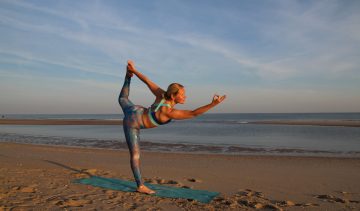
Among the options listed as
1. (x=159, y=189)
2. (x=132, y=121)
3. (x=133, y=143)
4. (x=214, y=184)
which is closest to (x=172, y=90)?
(x=132, y=121)

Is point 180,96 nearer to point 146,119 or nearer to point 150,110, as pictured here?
point 150,110

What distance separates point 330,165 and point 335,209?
19.5 feet

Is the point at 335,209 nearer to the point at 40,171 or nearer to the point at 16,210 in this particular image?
the point at 16,210

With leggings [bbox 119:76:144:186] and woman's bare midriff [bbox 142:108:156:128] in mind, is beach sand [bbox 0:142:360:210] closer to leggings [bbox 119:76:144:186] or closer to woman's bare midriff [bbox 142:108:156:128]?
leggings [bbox 119:76:144:186]

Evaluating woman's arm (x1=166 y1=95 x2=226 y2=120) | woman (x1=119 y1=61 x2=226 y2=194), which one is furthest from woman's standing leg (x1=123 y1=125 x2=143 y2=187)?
woman's arm (x1=166 y1=95 x2=226 y2=120)

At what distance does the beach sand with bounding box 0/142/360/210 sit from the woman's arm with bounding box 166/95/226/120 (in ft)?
5.18

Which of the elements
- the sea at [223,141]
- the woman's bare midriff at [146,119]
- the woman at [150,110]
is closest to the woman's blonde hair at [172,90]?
the woman at [150,110]

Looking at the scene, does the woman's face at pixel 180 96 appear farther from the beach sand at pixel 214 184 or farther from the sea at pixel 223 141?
the sea at pixel 223 141

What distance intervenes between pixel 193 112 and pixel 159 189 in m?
2.33

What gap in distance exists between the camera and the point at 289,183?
321 inches

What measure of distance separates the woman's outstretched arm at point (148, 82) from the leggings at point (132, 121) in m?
0.26

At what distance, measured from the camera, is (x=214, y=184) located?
25.5ft

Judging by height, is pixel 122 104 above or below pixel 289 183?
above

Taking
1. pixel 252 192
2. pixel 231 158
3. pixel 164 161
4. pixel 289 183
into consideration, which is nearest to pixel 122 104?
pixel 252 192
